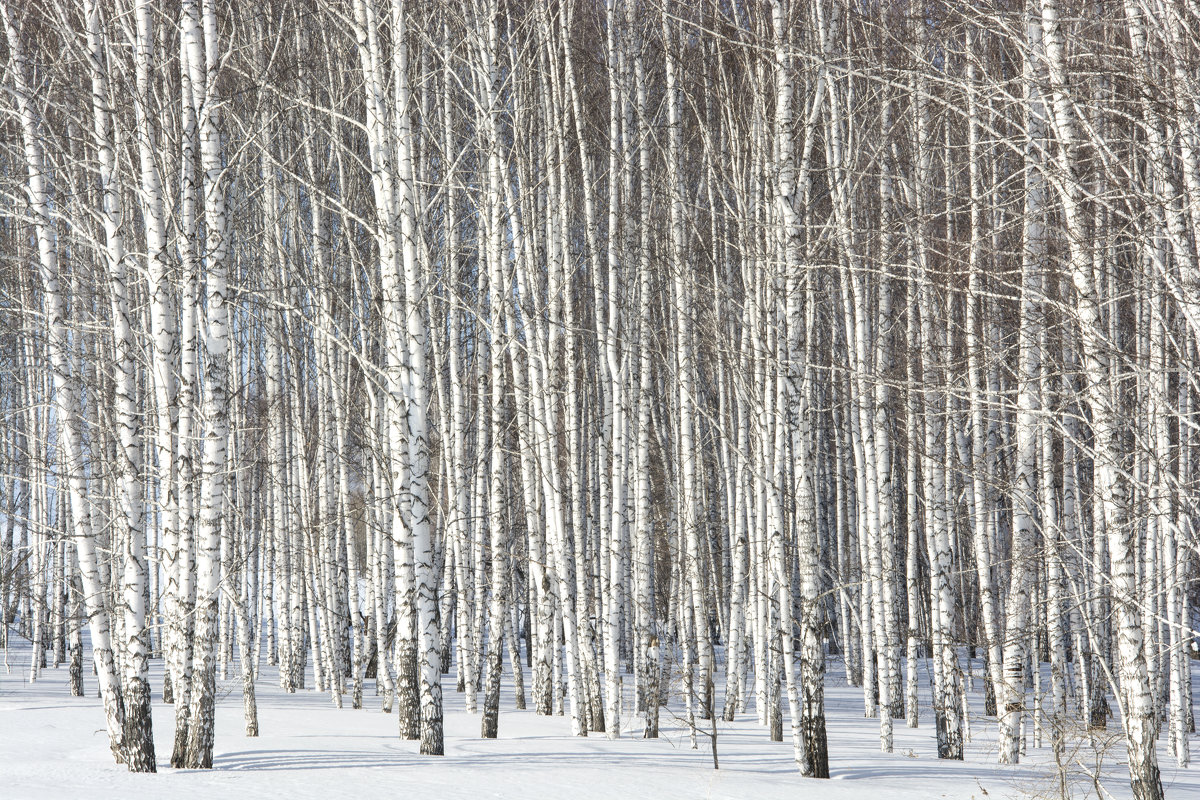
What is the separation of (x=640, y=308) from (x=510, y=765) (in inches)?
Result: 206

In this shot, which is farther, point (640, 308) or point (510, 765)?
point (640, 308)

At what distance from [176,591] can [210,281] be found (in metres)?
2.39

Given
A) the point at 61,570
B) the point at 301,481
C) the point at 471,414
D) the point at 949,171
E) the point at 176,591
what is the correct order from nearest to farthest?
the point at 176,591 < the point at 949,171 < the point at 301,481 < the point at 61,570 < the point at 471,414

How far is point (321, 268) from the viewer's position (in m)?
12.4

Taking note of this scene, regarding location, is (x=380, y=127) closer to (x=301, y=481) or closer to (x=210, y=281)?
(x=210, y=281)

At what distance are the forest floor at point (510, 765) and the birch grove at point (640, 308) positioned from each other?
0.41 meters

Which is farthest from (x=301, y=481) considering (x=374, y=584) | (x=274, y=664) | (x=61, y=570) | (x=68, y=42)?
(x=274, y=664)

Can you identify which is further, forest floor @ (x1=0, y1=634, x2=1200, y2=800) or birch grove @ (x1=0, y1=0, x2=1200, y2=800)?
forest floor @ (x1=0, y1=634, x2=1200, y2=800)

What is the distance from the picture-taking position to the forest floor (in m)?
6.42

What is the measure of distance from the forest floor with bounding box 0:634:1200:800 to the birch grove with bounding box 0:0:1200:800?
1.33ft

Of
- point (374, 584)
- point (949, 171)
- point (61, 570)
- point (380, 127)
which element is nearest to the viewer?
point (380, 127)

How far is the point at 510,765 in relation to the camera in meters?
7.64

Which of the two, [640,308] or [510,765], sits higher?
[640,308]

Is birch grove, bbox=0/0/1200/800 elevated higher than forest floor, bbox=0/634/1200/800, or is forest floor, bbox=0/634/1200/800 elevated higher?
birch grove, bbox=0/0/1200/800
